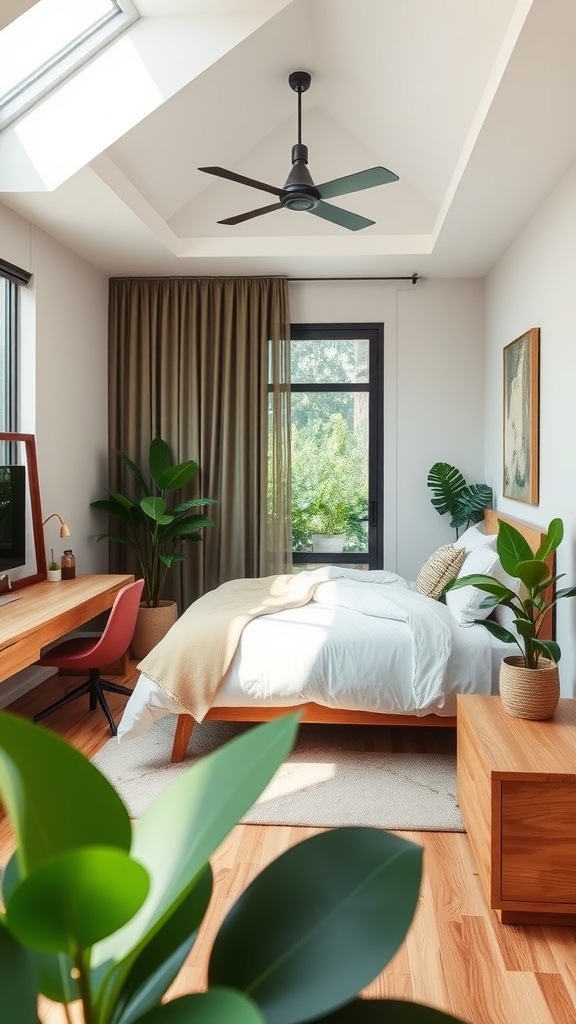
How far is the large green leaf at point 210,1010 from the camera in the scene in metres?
0.36

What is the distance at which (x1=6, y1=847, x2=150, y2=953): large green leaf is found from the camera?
333mm

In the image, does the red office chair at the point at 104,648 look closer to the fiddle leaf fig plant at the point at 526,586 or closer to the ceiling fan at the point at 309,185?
the fiddle leaf fig plant at the point at 526,586

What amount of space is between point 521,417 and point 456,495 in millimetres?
1100

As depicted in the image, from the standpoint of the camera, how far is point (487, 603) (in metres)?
2.82

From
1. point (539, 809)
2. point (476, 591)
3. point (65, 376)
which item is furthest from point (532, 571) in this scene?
point (65, 376)

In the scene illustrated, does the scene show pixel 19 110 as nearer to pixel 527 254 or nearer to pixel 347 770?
pixel 527 254

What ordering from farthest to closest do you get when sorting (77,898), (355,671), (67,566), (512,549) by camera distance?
(67,566) < (355,671) < (512,549) < (77,898)

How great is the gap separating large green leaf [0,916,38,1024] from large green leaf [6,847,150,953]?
0.04 m

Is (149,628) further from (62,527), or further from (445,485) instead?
(445,485)

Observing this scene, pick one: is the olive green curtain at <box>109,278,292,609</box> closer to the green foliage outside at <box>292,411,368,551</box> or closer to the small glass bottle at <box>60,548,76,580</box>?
the green foliage outside at <box>292,411,368,551</box>

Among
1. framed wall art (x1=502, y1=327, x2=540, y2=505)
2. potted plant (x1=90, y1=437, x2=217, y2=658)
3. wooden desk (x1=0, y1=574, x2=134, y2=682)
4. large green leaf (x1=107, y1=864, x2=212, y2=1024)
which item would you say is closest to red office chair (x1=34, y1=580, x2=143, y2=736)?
wooden desk (x1=0, y1=574, x2=134, y2=682)

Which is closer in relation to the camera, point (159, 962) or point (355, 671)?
point (159, 962)

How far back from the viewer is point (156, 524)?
5035mm

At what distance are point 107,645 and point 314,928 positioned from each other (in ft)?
10.3
